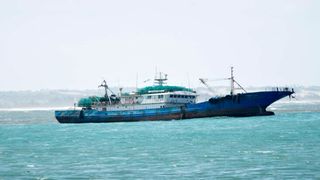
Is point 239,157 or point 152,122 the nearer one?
point 239,157

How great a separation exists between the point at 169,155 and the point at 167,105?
5932 cm

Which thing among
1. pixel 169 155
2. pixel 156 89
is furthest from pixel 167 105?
pixel 169 155

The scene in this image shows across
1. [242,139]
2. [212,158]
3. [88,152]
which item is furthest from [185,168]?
[242,139]

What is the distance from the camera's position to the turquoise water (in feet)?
152

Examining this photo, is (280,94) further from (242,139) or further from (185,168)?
(185,168)

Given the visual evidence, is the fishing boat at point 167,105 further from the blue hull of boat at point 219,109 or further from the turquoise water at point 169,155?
the turquoise water at point 169,155

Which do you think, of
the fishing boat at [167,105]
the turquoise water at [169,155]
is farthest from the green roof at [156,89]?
the turquoise water at [169,155]

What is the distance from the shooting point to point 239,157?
54406 millimetres

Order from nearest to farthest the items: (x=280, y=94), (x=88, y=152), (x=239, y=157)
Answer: (x=239, y=157)
(x=88, y=152)
(x=280, y=94)

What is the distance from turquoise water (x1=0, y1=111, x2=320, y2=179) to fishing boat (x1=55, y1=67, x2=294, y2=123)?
23057 millimetres

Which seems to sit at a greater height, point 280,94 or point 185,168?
point 280,94

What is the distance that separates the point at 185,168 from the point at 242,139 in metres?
25.5

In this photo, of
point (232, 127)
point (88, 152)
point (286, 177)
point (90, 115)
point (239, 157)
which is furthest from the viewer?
point (90, 115)

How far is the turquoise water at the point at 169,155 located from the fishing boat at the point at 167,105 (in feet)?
75.6
